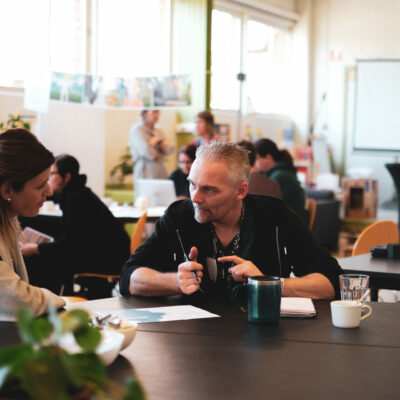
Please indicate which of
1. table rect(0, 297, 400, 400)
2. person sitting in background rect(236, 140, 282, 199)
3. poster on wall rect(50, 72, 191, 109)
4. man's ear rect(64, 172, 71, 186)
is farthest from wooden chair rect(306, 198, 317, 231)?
table rect(0, 297, 400, 400)

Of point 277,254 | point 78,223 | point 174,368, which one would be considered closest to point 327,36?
point 78,223

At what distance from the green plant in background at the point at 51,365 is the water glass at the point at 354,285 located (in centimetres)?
144

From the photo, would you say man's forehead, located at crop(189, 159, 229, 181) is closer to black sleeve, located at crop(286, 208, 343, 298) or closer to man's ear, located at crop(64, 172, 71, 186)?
black sleeve, located at crop(286, 208, 343, 298)

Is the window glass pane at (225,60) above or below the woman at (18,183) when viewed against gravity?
above

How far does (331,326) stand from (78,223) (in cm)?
256

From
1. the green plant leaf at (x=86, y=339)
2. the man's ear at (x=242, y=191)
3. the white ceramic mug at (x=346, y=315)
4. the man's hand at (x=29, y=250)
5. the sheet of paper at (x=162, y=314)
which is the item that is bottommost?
the man's hand at (x=29, y=250)

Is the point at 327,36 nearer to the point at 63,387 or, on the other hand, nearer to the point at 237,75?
the point at 237,75

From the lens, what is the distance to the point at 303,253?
8.14 ft

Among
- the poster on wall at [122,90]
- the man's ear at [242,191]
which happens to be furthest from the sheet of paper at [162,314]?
the poster on wall at [122,90]

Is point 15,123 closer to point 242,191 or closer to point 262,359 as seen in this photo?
point 242,191

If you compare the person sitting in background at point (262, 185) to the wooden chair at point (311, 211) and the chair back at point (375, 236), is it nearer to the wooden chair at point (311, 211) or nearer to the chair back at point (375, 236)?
the wooden chair at point (311, 211)

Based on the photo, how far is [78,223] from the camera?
4188 mm

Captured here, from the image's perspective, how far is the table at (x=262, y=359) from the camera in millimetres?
1317

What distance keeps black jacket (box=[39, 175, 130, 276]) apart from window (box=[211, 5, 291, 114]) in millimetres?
6383
